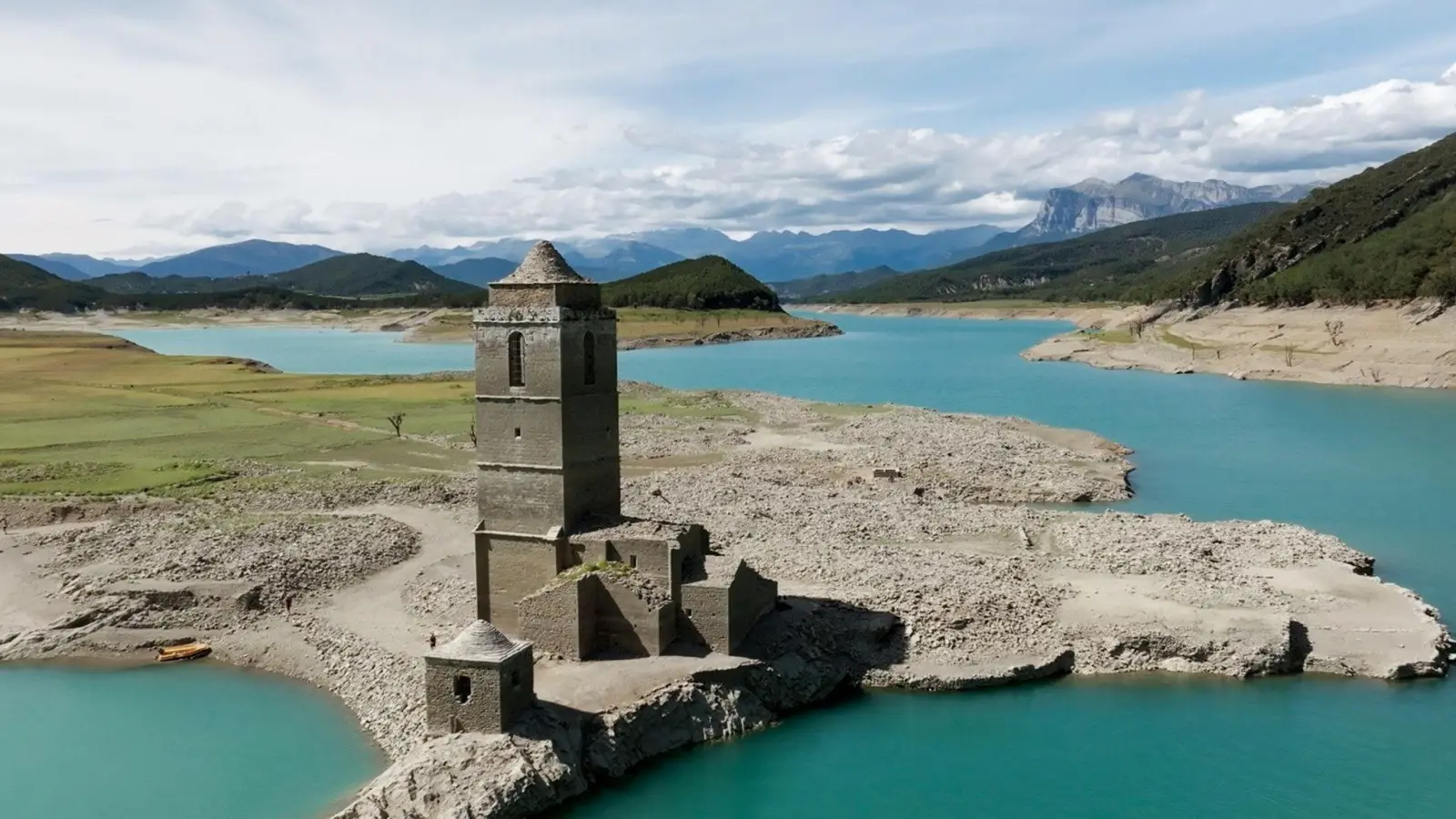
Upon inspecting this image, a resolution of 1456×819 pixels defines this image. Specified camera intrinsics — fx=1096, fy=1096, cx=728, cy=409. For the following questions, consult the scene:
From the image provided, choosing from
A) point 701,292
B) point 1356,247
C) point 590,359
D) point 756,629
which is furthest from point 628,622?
point 701,292

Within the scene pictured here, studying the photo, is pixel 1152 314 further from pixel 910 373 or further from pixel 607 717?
pixel 607 717

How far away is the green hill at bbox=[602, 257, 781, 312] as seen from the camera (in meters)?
162

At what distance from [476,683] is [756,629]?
6.33 meters

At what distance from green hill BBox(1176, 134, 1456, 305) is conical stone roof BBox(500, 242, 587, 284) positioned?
7555 cm

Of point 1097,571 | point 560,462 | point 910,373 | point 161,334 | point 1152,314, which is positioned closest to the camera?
point 560,462

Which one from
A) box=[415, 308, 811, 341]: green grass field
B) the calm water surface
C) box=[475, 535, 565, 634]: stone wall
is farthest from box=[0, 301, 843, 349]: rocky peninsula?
the calm water surface

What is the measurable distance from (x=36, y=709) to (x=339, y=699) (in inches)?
242

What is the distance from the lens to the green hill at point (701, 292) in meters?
162

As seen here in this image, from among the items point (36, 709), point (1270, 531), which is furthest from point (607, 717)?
point (1270, 531)

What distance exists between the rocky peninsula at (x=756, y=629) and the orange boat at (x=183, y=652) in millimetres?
392

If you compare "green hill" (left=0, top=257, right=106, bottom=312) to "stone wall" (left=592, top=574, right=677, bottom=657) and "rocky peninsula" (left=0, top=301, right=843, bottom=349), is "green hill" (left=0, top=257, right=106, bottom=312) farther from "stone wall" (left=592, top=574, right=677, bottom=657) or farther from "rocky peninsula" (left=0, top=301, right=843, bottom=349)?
"stone wall" (left=592, top=574, right=677, bottom=657)

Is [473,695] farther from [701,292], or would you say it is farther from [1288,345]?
[701,292]

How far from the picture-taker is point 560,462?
70.0ft

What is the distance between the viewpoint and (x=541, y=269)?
2153 cm
